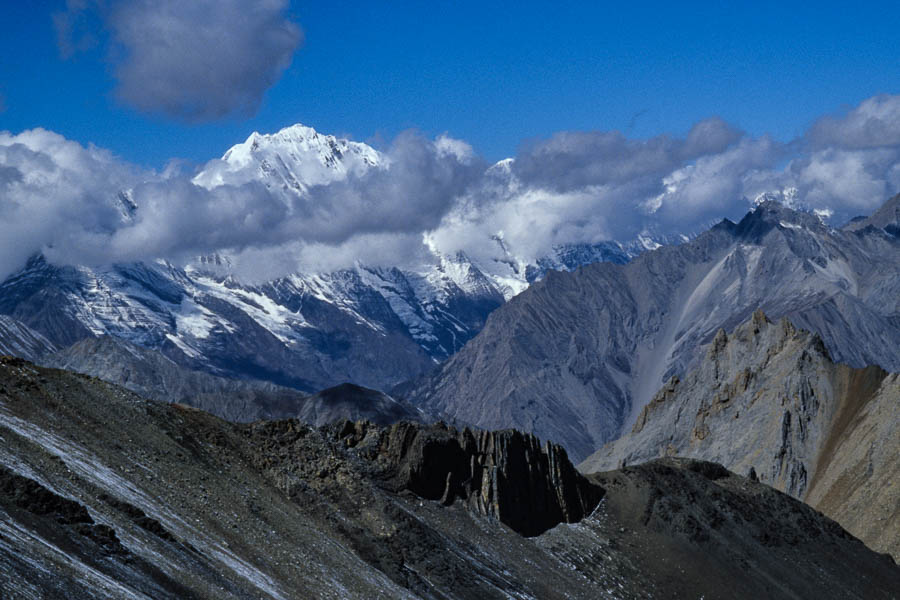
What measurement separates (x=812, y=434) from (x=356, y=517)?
102 m

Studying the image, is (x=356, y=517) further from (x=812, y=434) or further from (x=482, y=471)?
(x=812, y=434)

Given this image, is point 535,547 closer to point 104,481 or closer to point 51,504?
point 104,481

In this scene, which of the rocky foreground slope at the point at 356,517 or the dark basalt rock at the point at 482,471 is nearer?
the rocky foreground slope at the point at 356,517

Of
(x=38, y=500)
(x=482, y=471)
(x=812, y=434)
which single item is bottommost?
(x=38, y=500)

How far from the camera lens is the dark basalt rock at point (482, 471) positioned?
90.8 metres

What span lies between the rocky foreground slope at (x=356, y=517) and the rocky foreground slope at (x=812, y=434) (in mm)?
19967

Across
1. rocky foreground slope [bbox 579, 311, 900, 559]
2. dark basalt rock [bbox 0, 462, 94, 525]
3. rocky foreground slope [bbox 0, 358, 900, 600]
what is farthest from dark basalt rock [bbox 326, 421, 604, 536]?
rocky foreground slope [bbox 579, 311, 900, 559]

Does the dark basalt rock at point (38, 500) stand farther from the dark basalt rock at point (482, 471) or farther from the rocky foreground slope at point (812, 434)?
the rocky foreground slope at point (812, 434)

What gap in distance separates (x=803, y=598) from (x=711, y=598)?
10970mm

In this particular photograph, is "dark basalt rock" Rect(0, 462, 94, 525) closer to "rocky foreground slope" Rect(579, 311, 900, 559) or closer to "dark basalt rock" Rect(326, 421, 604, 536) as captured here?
"dark basalt rock" Rect(326, 421, 604, 536)

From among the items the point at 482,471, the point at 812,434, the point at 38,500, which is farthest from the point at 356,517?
the point at 812,434

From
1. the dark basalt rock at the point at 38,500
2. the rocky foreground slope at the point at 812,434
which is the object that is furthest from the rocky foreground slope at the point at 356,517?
the rocky foreground slope at the point at 812,434

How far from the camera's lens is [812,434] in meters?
165

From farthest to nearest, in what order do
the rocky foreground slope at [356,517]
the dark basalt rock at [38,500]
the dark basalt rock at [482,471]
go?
the dark basalt rock at [482,471], the rocky foreground slope at [356,517], the dark basalt rock at [38,500]
